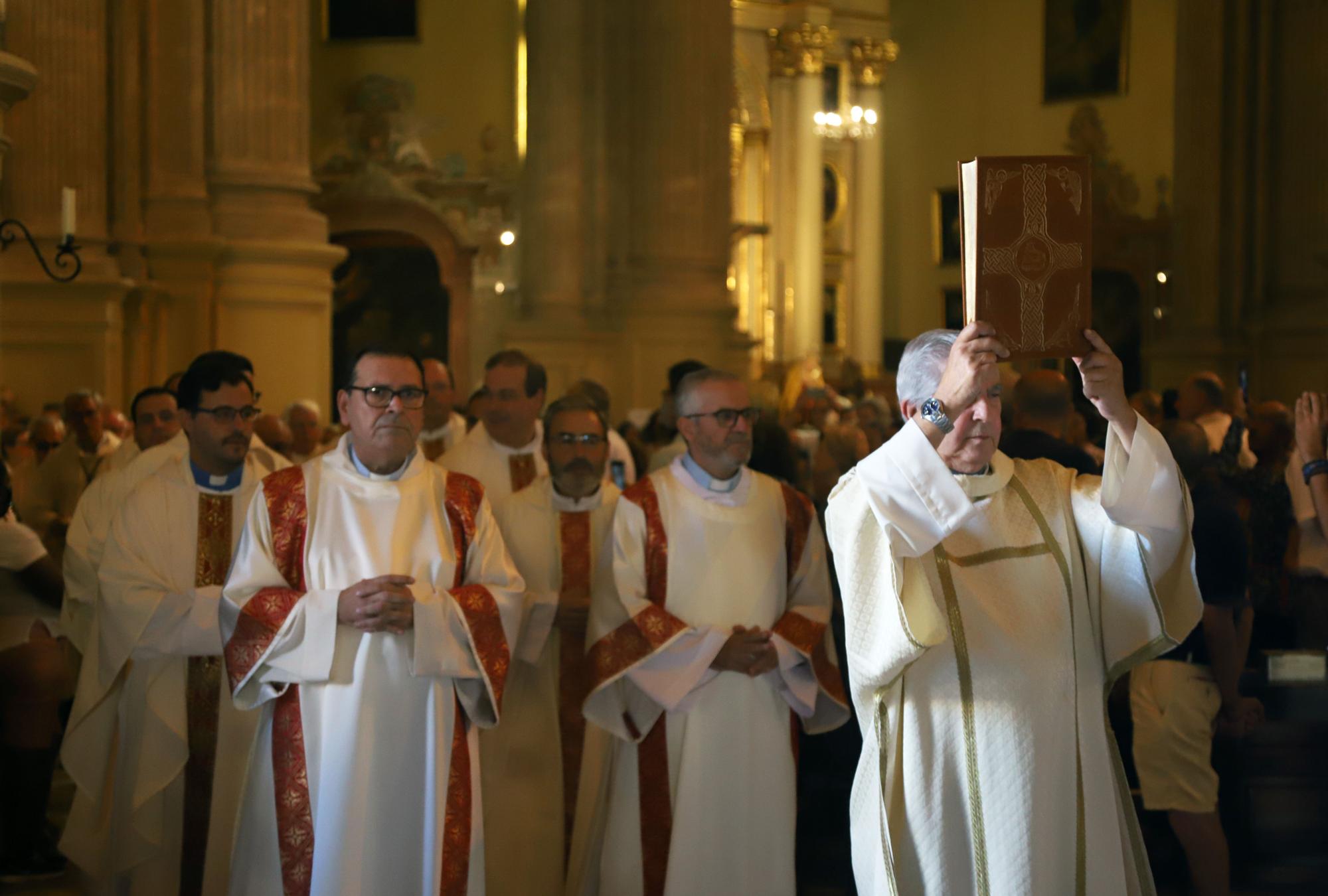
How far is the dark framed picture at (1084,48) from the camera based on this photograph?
24703mm

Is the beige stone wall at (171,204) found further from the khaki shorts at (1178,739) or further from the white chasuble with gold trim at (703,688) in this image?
the khaki shorts at (1178,739)

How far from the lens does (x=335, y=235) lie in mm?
17672

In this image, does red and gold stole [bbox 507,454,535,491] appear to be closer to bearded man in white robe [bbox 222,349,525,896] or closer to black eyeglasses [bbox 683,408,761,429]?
black eyeglasses [bbox 683,408,761,429]

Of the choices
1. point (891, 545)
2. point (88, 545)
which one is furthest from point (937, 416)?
point (88, 545)

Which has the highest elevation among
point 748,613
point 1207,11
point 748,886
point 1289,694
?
point 1207,11

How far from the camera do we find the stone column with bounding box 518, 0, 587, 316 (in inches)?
564

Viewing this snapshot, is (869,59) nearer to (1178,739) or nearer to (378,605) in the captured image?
(1178,739)

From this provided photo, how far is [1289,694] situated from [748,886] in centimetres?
201

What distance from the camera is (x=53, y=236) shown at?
32.0 feet

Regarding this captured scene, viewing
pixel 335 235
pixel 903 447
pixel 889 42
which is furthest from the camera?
pixel 889 42

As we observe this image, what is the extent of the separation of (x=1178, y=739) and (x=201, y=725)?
312cm

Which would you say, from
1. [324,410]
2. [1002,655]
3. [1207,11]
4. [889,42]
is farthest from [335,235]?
[1002,655]

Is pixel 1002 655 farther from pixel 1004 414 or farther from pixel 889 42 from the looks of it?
pixel 889 42

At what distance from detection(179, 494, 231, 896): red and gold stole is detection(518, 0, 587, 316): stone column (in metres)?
9.28
